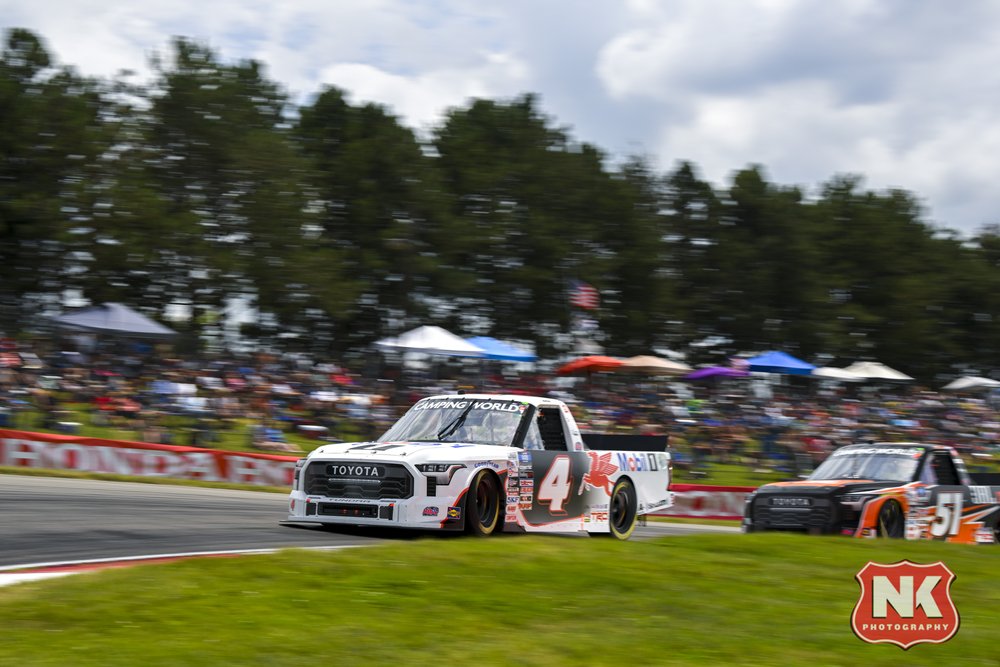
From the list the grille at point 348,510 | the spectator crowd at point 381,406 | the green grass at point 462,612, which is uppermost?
the spectator crowd at point 381,406

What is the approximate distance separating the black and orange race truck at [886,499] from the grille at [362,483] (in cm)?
545

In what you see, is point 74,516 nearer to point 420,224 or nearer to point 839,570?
point 839,570

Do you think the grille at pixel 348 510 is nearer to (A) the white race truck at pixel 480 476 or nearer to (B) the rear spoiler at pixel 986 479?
(A) the white race truck at pixel 480 476

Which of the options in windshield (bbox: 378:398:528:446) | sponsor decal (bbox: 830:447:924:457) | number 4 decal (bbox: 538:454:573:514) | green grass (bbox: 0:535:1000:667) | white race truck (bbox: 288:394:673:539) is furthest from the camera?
sponsor decal (bbox: 830:447:924:457)

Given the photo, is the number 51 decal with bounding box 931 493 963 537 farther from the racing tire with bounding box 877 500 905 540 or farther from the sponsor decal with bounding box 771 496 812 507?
the sponsor decal with bounding box 771 496 812 507

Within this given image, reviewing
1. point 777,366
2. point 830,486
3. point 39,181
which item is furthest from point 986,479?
point 39,181

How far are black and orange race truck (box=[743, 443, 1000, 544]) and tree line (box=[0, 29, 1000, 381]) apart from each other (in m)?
23.3

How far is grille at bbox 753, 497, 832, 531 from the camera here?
46.0 ft

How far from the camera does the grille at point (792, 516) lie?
46.0 ft

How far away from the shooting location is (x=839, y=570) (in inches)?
367

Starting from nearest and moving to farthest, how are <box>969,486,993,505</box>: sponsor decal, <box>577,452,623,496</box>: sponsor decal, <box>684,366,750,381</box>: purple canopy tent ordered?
<box>577,452,623,496</box>: sponsor decal
<box>969,486,993,505</box>: sponsor decal
<box>684,366,750,381</box>: purple canopy tent

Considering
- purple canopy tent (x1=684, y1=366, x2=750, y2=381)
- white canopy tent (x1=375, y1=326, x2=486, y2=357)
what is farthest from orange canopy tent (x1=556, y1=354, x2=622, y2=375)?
purple canopy tent (x1=684, y1=366, x2=750, y2=381)

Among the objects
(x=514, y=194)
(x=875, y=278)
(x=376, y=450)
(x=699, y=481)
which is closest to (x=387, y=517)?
(x=376, y=450)

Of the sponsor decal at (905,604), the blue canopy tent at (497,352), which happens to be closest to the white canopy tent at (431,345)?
the blue canopy tent at (497,352)
